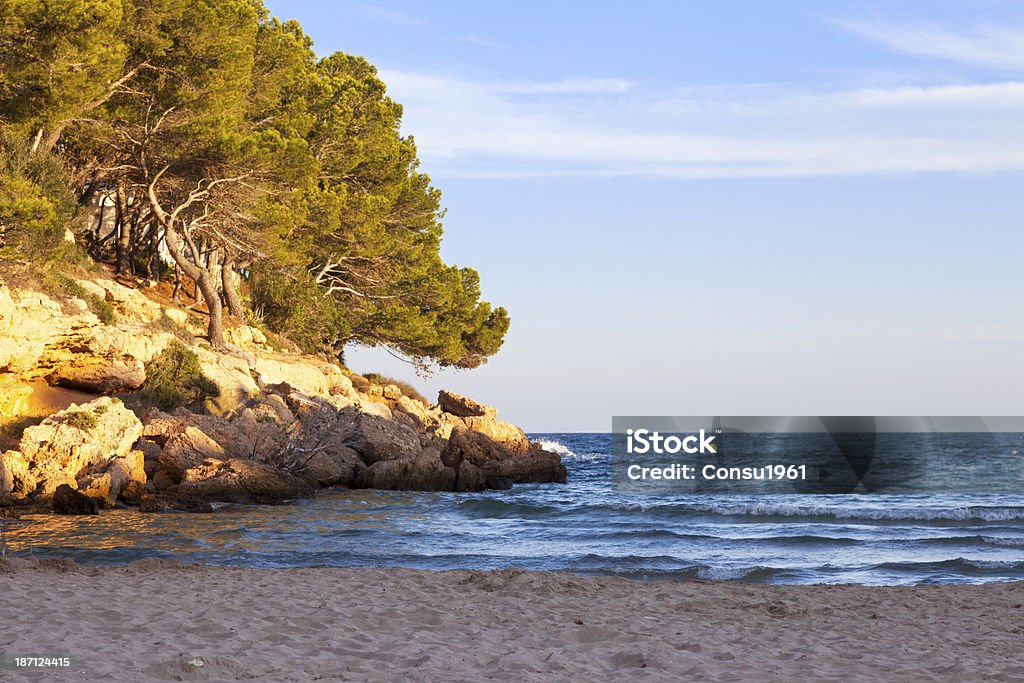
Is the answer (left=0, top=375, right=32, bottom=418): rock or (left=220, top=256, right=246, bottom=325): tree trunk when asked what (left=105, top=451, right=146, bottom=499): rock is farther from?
(left=220, top=256, right=246, bottom=325): tree trunk

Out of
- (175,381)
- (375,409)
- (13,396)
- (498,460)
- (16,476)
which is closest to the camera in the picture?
(16,476)

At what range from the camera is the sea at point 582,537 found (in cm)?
1495

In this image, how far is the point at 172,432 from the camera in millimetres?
23016

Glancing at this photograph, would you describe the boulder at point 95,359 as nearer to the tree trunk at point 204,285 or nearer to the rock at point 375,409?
the tree trunk at point 204,285

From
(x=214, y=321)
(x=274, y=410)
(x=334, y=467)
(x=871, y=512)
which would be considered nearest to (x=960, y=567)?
(x=871, y=512)

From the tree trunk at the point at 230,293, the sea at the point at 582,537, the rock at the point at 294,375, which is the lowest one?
the sea at the point at 582,537

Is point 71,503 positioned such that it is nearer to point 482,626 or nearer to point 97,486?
point 97,486

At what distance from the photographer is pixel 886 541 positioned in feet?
61.5

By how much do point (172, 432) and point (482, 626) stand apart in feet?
51.0

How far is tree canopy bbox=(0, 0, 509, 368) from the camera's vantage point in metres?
27.1

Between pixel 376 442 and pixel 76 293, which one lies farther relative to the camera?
pixel 76 293

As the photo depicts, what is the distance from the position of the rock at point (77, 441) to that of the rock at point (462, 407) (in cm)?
2073

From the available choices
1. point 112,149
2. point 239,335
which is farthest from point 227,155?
point 239,335

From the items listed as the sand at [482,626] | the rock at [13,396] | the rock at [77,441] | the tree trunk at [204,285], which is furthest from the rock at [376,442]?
the sand at [482,626]
